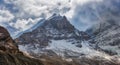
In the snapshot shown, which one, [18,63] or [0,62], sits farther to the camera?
[18,63]

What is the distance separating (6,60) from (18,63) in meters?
11.5

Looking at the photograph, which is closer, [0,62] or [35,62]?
[0,62]

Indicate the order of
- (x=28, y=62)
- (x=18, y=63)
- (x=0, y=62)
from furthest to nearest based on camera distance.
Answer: (x=28, y=62) < (x=18, y=63) < (x=0, y=62)

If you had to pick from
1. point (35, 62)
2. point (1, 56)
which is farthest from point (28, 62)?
point (1, 56)

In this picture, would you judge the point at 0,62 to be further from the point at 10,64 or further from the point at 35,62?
the point at 35,62

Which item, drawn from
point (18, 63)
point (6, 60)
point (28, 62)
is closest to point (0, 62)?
point (6, 60)

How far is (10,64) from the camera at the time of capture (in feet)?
519

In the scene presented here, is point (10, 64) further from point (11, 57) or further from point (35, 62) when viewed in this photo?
point (35, 62)

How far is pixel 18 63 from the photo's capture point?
16850 centimetres

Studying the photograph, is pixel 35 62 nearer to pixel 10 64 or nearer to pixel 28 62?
pixel 28 62

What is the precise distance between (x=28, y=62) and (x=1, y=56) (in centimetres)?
2814

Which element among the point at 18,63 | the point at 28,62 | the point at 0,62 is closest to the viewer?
the point at 0,62

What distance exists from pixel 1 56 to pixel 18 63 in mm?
11865

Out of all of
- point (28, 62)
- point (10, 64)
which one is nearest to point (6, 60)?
point (10, 64)
